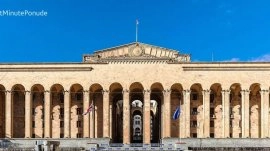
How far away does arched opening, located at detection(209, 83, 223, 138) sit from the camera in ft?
204

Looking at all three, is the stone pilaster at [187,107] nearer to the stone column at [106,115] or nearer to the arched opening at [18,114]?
the stone column at [106,115]

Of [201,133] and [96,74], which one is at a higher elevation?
[96,74]

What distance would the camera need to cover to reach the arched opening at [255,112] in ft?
203

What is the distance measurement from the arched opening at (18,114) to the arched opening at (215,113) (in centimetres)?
2472

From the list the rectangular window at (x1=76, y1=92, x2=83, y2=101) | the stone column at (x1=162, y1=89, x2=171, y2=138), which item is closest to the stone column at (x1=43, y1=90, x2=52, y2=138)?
the rectangular window at (x1=76, y1=92, x2=83, y2=101)

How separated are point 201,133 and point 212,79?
715 cm

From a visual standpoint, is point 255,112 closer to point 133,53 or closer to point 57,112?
point 133,53

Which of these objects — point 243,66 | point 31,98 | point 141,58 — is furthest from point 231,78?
point 31,98

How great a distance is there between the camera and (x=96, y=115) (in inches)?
2459

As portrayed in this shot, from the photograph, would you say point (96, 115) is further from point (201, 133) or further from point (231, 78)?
point (231, 78)

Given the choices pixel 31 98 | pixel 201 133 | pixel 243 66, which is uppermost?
pixel 243 66

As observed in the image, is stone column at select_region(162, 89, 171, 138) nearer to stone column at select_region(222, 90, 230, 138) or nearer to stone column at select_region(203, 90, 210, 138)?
stone column at select_region(203, 90, 210, 138)

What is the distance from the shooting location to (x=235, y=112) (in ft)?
206

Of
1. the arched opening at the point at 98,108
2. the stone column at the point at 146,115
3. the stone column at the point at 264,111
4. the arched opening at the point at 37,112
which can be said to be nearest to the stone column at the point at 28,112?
the arched opening at the point at 37,112
